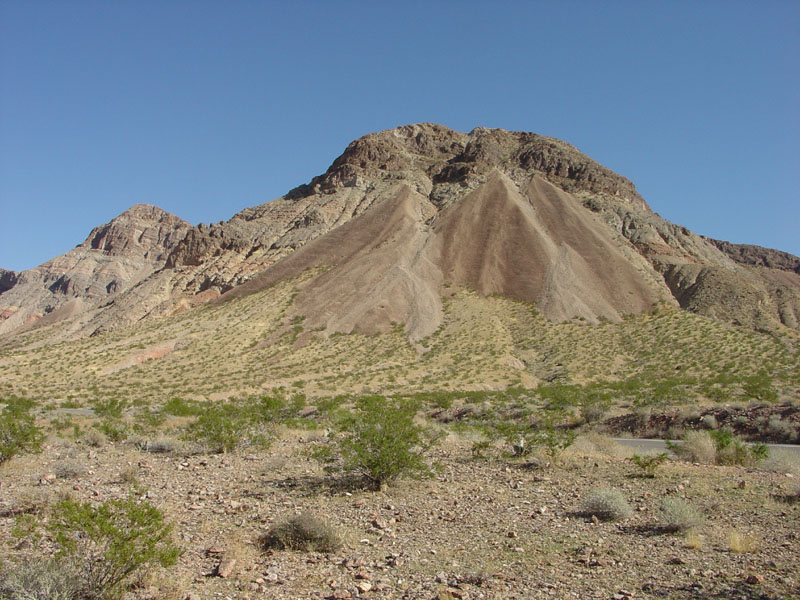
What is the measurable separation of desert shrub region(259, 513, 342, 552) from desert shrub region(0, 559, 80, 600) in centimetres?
255

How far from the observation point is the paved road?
15.9 m

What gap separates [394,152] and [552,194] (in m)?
30.5

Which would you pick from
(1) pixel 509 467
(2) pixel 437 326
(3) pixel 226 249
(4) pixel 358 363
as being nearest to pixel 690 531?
(1) pixel 509 467

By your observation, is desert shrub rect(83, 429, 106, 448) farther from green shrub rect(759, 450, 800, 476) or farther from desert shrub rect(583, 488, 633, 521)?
green shrub rect(759, 450, 800, 476)

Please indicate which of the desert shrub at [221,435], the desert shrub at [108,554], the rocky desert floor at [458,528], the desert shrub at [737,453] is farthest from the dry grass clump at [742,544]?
the desert shrub at [221,435]

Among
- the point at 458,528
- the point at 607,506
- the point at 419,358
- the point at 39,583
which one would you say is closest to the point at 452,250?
the point at 419,358

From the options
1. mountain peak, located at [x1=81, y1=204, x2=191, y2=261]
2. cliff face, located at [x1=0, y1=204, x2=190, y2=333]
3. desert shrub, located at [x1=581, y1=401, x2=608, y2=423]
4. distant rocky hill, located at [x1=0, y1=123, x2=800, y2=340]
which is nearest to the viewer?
desert shrub, located at [x1=581, y1=401, x2=608, y2=423]

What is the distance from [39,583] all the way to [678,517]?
25.9 feet

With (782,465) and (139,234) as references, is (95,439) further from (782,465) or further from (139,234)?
(139,234)

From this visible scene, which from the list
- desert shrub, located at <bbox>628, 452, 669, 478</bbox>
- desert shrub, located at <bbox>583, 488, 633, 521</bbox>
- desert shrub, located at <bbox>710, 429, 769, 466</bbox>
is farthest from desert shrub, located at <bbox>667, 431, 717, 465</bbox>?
desert shrub, located at <bbox>583, 488, 633, 521</bbox>

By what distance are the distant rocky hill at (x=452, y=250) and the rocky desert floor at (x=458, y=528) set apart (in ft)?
123

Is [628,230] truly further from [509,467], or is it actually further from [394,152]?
[509,467]

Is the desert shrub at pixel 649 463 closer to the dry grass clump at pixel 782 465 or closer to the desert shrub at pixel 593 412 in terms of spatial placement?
the dry grass clump at pixel 782 465

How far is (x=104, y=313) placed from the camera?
225 ft
